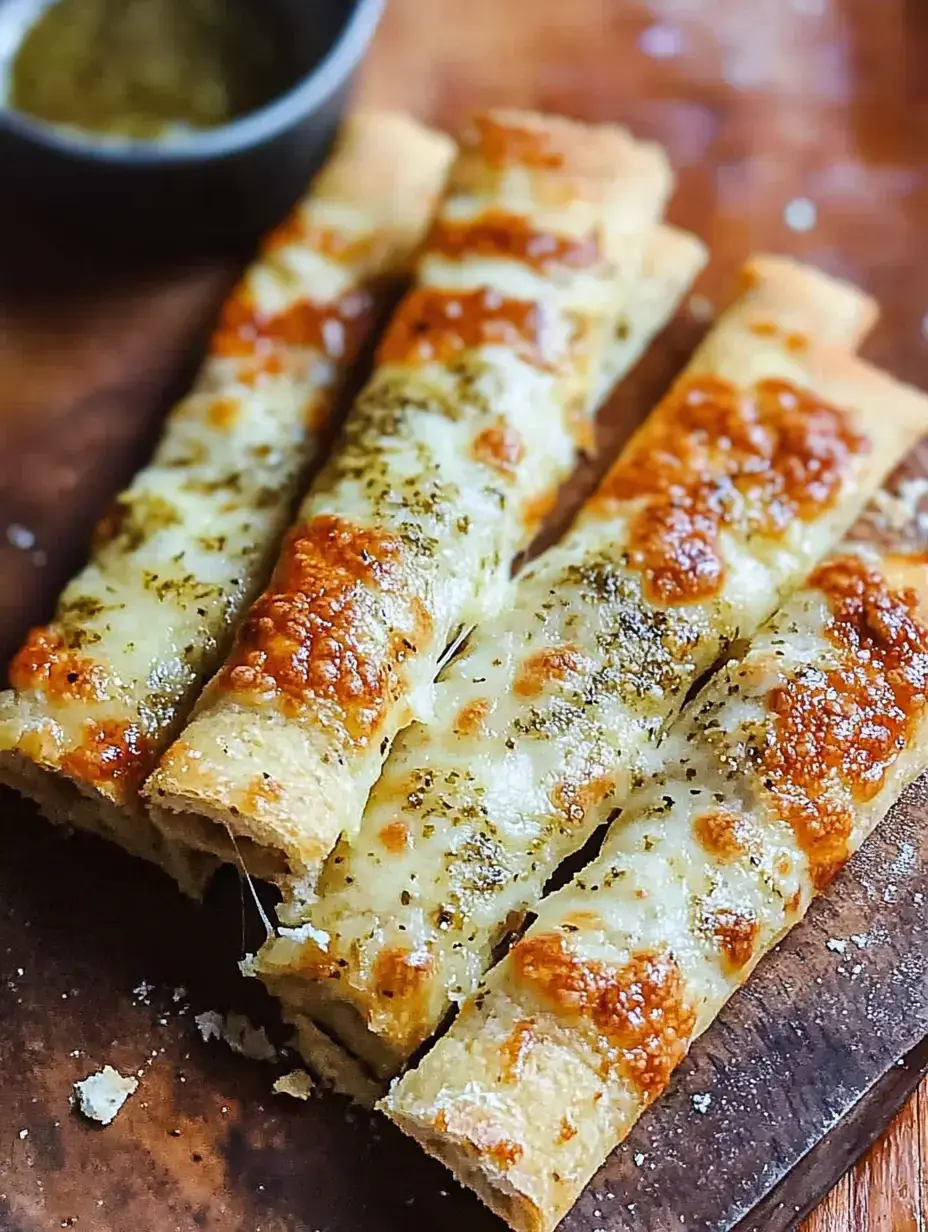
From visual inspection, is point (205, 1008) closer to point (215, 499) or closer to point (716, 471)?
point (215, 499)

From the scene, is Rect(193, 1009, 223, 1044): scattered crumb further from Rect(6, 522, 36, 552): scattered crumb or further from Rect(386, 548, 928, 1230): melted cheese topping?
Rect(6, 522, 36, 552): scattered crumb

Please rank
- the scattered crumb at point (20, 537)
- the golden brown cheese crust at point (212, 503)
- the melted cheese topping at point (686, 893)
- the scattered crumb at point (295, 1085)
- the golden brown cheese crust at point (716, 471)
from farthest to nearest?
1. the scattered crumb at point (20, 537)
2. the golden brown cheese crust at point (716, 471)
3. the golden brown cheese crust at point (212, 503)
4. the scattered crumb at point (295, 1085)
5. the melted cheese topping at point (686, 893)

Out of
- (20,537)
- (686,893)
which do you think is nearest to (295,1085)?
(686,893)

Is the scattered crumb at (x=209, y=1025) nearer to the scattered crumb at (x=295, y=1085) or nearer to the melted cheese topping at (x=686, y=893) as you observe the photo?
the scattered crumb at (x=295, y=1085)

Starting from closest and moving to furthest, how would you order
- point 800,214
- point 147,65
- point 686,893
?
point 686,893 < point 147,65 < point 800,214

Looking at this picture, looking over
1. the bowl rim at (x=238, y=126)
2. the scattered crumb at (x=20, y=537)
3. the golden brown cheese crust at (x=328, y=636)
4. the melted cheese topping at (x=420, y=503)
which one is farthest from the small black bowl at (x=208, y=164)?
the golden brown cheese crust at (x=328, y=636)

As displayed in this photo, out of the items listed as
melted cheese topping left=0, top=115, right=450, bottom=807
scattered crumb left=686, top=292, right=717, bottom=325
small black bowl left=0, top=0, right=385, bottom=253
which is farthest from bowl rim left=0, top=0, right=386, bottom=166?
scattered crumb left=686, top=292, right=717, bottom=325

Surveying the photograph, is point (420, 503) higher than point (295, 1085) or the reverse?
higher
